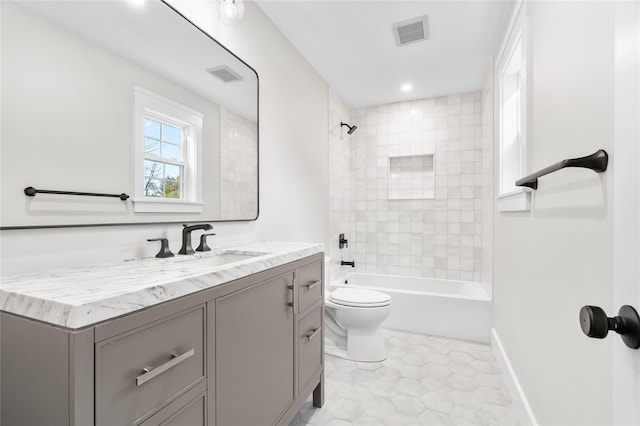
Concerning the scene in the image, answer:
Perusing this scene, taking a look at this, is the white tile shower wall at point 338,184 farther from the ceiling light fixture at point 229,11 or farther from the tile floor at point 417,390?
the ceiling light fixture at point 229,11

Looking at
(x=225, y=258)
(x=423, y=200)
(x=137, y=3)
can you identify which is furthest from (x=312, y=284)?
(x=423, y=200)

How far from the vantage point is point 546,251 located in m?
1.26

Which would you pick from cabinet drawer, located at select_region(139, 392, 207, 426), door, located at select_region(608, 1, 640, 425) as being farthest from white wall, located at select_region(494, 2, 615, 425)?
cabinet drawer, located at select_region(139, 392, 207, 426)

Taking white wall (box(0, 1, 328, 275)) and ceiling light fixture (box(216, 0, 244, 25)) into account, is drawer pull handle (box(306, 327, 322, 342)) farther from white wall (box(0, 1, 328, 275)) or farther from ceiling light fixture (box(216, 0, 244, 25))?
ceiling light fixture (box(216, 0, 244, 25))

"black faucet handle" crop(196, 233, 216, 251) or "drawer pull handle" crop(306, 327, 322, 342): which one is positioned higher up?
"black faucet handle" crop(196, 233, 216, 251)

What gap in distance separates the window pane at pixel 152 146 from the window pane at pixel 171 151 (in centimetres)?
3

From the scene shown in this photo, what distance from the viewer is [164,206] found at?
1.34 m

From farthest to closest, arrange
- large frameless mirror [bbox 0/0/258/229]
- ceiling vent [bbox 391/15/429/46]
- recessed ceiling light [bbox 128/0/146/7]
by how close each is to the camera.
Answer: ceiling vent [bbox 391/15/429/46] → recessed ceiling light [bbox 128/0/146/7] → large frameless mirror [bbox 0/0/258/229]

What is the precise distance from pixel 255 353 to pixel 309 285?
0.48 m

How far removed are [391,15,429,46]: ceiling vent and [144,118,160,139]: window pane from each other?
179cm

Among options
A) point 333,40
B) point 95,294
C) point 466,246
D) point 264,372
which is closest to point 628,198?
point 95,294

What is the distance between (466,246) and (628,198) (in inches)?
125

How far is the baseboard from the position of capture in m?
Result: 1.46

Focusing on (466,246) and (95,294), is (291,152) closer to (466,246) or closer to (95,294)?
(95,294)
